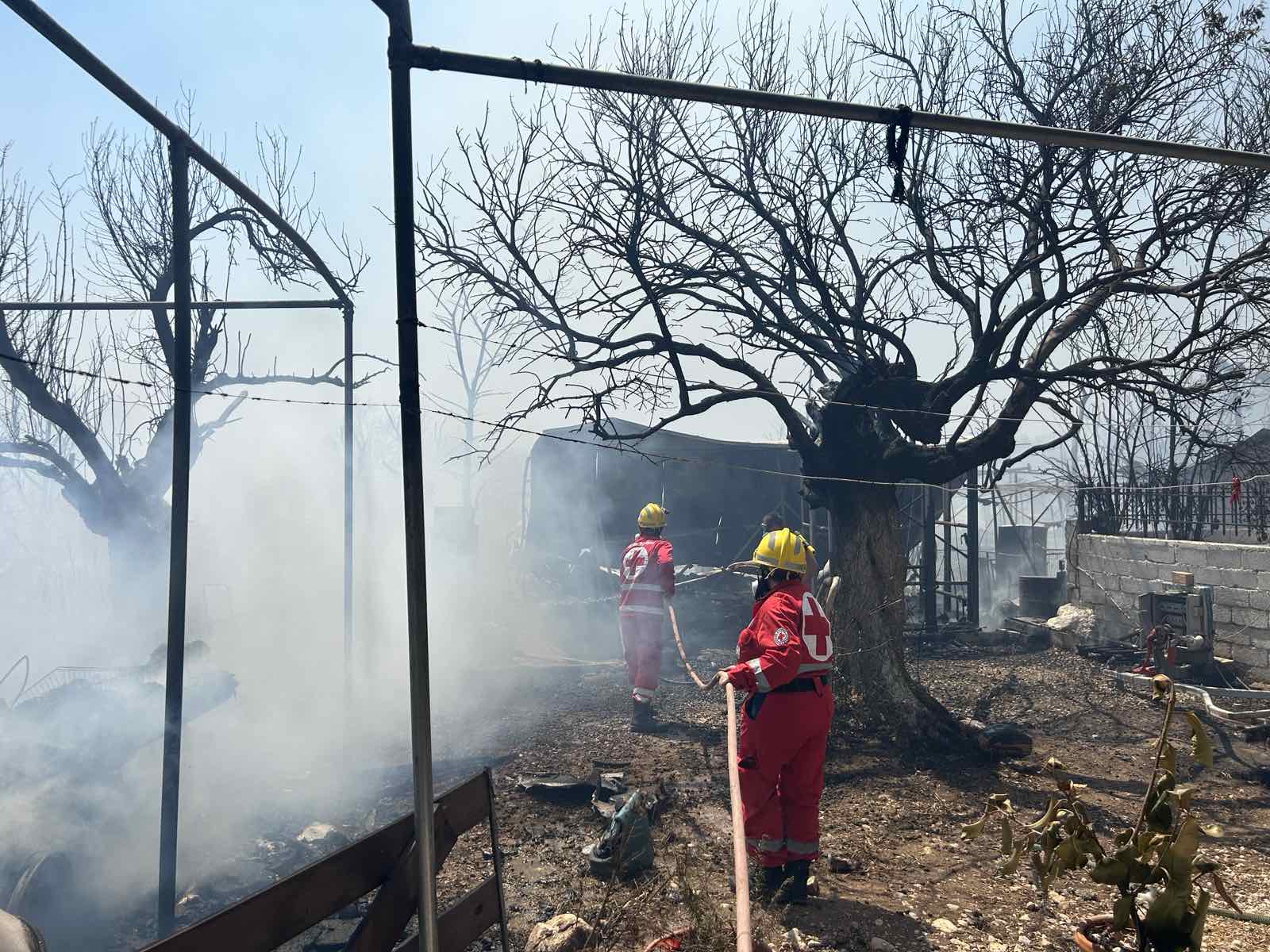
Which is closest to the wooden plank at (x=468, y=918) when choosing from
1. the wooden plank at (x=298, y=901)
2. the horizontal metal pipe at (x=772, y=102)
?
the wooden plank at (x=298, y=901)

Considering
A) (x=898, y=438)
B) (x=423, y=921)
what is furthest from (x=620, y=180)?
(x=423, y=921)

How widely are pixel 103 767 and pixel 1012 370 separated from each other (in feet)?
26.2

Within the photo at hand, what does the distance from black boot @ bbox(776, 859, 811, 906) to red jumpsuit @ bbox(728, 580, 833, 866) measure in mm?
47

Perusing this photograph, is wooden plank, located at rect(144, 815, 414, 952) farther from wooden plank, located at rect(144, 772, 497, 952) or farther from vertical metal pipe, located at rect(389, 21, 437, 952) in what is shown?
vertical metal pipe, located at rect(389, 21, 437, 952)

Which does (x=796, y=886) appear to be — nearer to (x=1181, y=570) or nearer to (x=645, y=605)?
(x=645, y=605)

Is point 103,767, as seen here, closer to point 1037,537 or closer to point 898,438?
point 898,438

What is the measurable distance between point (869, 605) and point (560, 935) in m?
5.04

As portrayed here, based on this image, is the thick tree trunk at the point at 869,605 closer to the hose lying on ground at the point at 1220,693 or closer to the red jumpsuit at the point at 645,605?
the red jumpsuit at the point at 645,605

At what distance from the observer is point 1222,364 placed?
29.7 feet

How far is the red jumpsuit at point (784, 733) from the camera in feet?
15.8

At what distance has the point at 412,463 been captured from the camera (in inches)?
109

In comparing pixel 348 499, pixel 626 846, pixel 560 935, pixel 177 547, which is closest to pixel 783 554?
pixel 626 846

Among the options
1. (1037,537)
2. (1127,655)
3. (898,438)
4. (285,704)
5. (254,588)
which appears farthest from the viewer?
(1037,537)

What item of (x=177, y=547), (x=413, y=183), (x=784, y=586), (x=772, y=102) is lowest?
(x=784, y=586)
